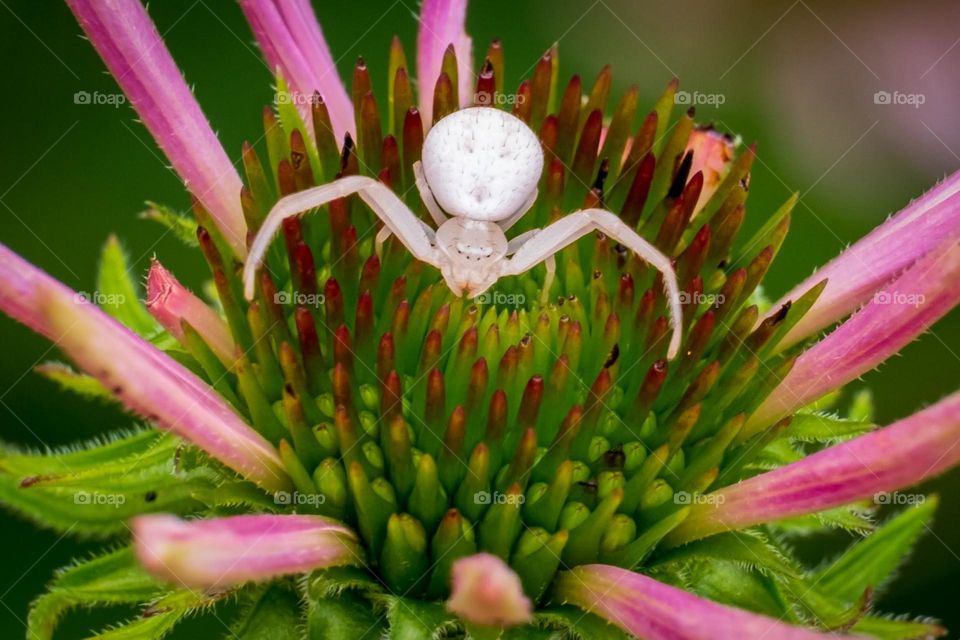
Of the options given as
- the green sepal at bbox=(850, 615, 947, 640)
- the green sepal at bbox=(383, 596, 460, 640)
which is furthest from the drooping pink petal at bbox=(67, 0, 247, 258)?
the green sepal at bbox=(850, 615, 947, 640)

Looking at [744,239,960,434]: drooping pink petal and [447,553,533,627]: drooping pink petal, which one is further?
[744,239,960,434]: drooping pink petal

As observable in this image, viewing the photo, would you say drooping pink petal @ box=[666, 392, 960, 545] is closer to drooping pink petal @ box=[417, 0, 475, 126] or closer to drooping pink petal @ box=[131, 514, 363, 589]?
drooping pink petal @ box=[131, 514, 363, 589]

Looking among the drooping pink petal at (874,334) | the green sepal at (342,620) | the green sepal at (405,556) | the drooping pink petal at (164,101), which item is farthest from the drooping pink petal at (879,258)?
the drooping pink petal at (164,101)

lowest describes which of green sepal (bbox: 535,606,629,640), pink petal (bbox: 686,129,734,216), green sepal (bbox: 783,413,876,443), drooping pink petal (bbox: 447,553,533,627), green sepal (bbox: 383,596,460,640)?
green sepal (bbox: 383,596,460,640)

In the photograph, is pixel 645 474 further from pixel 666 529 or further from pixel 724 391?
pixel 724 391

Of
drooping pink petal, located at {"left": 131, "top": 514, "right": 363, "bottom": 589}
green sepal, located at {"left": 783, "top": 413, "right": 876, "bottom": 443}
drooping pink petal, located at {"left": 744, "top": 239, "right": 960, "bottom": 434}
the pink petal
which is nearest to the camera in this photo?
drooping pink petal, located at {"left": 131, "top": 514, "right": 363, "bottom": 589}

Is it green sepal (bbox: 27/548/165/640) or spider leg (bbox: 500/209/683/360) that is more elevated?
spider leg (bbox: 500/209/683/360)

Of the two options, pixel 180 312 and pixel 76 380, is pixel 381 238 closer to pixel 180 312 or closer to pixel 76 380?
pixel 180 312
